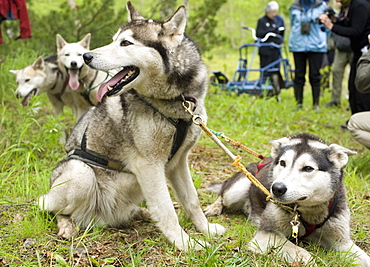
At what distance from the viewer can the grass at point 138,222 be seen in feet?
7.72

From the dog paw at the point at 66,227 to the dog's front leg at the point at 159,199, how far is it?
24.7 inches

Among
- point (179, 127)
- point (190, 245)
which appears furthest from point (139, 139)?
point (190, 245)

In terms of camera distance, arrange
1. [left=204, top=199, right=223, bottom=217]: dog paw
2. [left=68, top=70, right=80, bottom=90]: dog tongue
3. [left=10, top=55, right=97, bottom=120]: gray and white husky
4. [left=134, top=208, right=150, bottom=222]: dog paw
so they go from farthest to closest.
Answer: [left=10, top=55, right=97, bottom=120]: gray and white husky < [left=68, top=70, right=80, bottom=90]: dog tongue < [left=204, top=199, right=223, bottom=217]: dog paw < [left=134, top=208, right=150, bottom=222]: dog paw

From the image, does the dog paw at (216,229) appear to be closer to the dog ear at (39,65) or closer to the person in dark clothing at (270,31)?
the dog ear at (39,65)

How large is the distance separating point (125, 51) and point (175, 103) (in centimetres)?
50

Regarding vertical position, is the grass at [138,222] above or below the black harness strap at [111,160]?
below

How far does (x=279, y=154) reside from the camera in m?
2.63

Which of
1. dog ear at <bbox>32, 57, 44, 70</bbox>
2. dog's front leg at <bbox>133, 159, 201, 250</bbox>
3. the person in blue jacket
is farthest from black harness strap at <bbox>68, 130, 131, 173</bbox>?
the person in blue jacket

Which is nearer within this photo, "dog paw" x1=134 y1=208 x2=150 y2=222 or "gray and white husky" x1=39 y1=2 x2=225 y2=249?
"gray and white husky" x1=39 y1=2 x2=225 y2=249

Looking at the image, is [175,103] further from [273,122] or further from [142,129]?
[273,122]

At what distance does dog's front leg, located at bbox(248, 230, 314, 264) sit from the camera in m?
2.32

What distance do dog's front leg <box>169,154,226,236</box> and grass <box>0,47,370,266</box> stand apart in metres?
0.09

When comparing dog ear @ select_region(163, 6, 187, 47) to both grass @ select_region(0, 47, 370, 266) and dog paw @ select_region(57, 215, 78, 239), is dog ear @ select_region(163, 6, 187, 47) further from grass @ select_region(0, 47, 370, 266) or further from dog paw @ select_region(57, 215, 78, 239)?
dog paw @ select_region(57, 215, 78, 239)

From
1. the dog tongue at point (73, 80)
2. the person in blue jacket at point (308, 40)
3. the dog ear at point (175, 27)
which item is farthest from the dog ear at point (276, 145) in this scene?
the person in blue jacket at point (308, 40)
